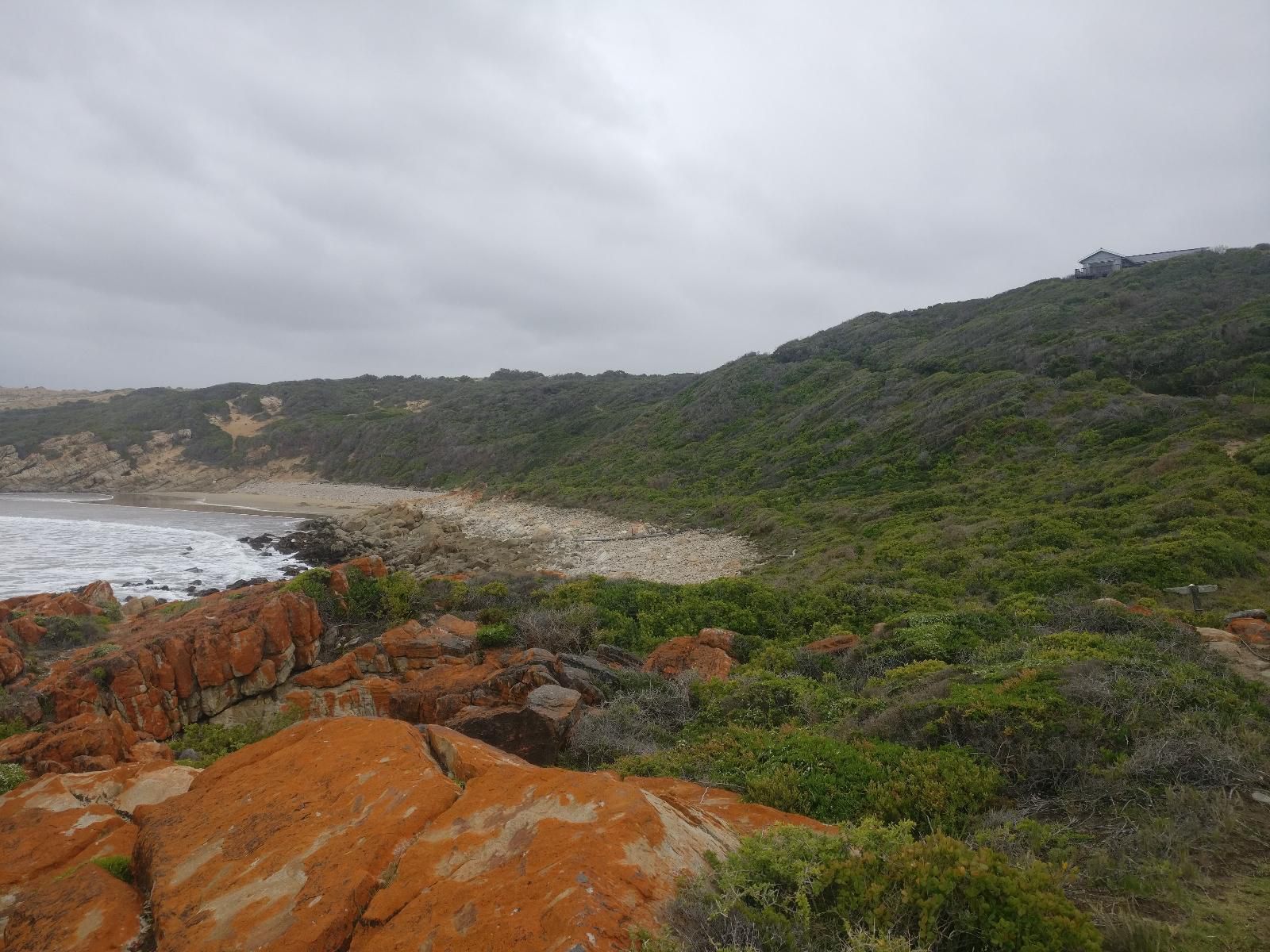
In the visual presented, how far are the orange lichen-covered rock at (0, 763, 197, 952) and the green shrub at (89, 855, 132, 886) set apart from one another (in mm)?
70

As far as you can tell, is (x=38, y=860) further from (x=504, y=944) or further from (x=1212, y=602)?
(x=1212, y=602)

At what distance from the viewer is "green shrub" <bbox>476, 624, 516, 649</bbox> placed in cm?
998

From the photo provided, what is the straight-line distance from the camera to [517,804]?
3281 millimetres

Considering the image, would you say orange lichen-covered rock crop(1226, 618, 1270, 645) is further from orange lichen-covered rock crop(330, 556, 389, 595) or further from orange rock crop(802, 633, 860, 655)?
orange lichen-covered rock crop(330, 556, 389, 595)

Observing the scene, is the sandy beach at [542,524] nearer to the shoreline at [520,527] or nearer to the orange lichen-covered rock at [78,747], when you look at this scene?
the shoreline at [520,527]

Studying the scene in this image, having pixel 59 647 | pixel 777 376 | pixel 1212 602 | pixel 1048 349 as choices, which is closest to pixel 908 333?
pixel 777 376

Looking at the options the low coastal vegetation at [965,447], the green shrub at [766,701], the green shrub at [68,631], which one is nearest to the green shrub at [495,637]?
the green shrub at [766,701]

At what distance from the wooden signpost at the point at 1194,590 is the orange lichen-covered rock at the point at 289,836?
1082cm

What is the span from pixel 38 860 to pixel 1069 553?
14.3 m

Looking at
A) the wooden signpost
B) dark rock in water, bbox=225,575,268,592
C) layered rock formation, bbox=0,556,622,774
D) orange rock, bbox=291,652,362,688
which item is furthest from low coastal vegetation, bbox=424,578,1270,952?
dark rock in water, bbox=225,575,268,592

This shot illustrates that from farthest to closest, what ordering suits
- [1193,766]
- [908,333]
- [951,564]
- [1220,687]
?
1. [908,333]
2. [951,564]
3. [1220,687]
4. [1193,766]

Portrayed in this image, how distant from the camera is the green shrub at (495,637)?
9.98m

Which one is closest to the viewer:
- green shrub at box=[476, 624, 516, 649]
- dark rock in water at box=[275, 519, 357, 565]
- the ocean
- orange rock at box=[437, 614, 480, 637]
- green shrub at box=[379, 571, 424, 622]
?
green shrub at box=[476, 624, 516, 649]

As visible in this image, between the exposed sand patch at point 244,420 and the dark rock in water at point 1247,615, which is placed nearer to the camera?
the dark rock in water at point 1247,615
